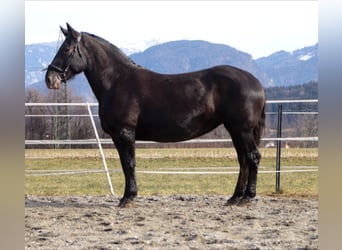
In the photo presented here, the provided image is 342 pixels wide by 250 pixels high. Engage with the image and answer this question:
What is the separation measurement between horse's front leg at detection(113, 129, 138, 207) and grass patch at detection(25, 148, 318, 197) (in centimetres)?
370

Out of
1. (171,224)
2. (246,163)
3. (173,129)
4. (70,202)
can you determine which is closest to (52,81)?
(173,129)

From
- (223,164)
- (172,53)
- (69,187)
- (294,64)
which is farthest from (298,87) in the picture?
(172,53)

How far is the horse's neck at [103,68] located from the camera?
5.99 m

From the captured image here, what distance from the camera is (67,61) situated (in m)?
5.93

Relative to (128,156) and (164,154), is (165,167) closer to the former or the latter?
(164,154)

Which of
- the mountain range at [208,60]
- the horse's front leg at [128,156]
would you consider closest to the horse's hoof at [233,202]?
the horse's front leg at [128,156]

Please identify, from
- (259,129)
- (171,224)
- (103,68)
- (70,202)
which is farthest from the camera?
(70,202)

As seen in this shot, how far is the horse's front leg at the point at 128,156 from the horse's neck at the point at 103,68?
588 millimetres

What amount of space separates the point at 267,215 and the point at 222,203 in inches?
41.6

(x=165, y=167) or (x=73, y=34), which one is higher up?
(x=73, y=34)

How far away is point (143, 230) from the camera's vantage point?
4.55 metres

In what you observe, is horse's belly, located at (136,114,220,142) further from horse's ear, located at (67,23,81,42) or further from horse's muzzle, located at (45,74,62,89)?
horse's ear, located at (67,23,81,42)

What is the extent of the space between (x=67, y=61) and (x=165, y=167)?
800cm

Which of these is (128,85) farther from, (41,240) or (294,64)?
(294,64)
